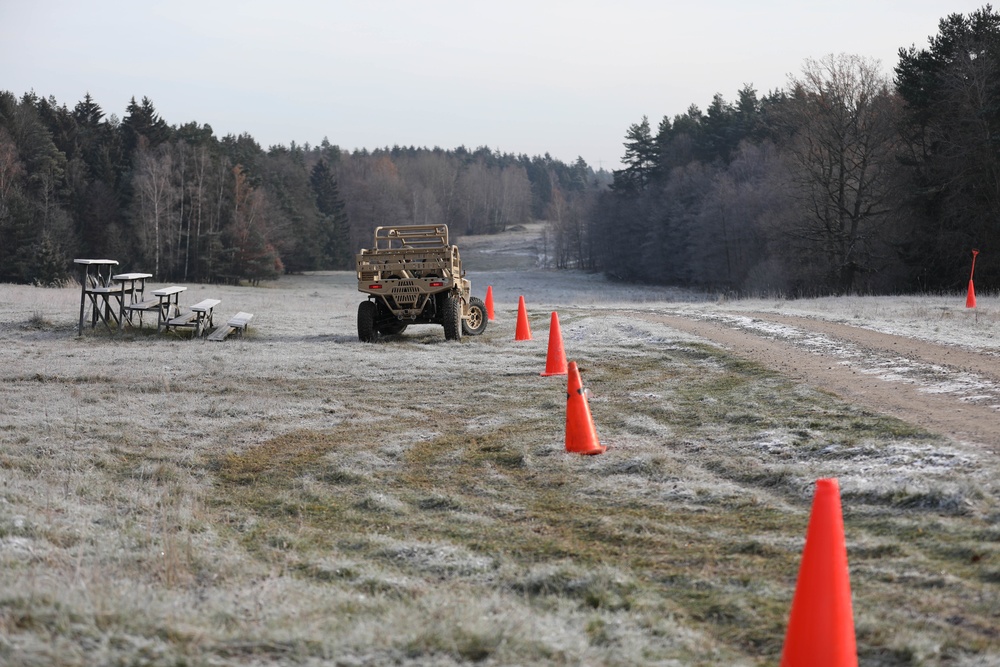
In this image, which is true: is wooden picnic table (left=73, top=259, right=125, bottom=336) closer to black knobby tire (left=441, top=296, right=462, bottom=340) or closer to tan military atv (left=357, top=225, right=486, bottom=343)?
tan military atv (left=357, top=225, right=486, bottom=343)

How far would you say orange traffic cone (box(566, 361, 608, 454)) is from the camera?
27.3 ft

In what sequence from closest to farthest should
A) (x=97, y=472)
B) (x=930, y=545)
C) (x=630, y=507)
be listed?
(x=930, y=545) → (x=630, y=507) → (x=97, y=472)

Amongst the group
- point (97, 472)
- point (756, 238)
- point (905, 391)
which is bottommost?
point (97, 472)

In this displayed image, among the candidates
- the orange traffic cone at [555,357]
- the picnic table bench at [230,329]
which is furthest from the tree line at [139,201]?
the orange traffic cone at [555,357]

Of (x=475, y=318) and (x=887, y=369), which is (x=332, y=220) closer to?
(x=475, y=318)

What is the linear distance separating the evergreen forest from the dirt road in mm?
20125

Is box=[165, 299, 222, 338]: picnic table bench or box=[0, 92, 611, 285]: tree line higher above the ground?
box=[0, 92, 611, 285]: tree line

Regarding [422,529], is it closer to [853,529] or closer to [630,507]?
[630,507]

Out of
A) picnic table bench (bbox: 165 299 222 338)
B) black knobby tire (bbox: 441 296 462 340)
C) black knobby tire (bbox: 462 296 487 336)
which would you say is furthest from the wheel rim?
picnic table bench (bbox: 165 299 222 338)

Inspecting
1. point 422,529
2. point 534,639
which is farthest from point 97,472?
point 534,639

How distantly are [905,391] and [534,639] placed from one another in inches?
303

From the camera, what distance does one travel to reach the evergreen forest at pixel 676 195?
34938 millimetres

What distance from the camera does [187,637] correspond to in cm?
367

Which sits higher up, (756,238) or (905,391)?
(756,238)
